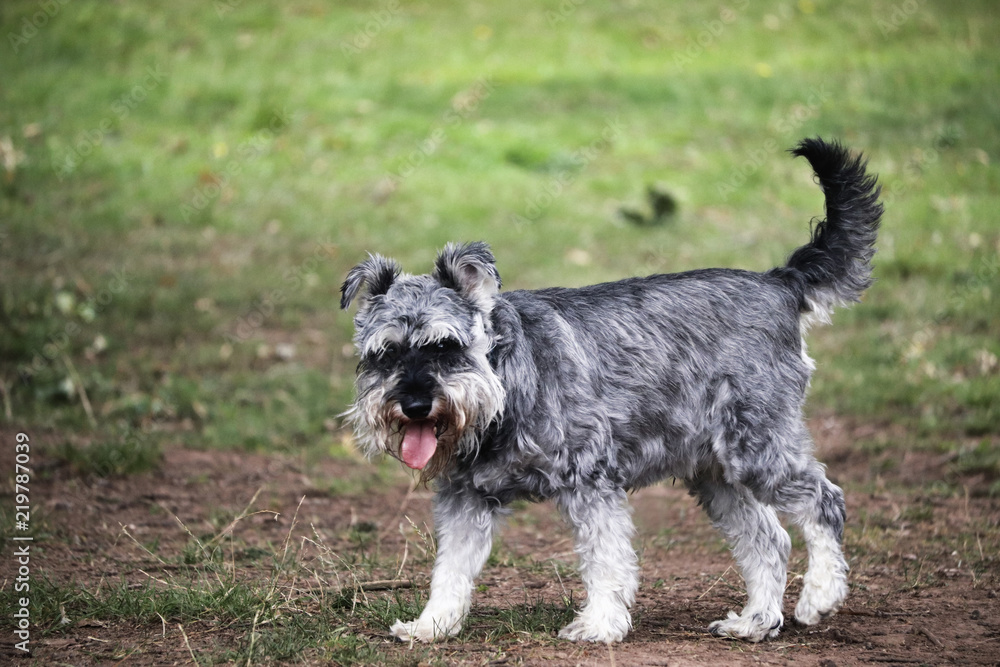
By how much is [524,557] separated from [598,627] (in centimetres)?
189

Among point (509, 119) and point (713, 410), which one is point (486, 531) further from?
point (509, 119)

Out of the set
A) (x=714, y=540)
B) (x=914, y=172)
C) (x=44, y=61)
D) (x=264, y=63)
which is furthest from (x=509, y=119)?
(x=714, y=540)

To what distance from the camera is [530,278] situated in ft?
40.0

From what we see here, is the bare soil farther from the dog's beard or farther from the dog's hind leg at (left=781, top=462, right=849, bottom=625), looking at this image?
the dog's beard

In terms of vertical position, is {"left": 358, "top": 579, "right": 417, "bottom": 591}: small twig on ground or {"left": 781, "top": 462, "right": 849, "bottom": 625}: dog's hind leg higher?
{"left": 781, "top": 462, "right": 849, "bottom": 625}: dog's hind leg

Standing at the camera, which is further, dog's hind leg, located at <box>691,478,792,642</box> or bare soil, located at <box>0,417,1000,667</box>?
dog's hind leg, located at <box>691,478,792,642</box>

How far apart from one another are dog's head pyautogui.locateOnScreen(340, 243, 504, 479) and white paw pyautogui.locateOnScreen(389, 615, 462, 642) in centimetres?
72

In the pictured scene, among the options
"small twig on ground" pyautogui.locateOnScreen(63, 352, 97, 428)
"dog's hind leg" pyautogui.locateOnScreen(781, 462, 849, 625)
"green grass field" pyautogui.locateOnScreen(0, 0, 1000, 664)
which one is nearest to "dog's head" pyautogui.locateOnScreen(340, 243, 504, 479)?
"dog's hind leg" pyautogui.locateOnScreen(781, 462, 849, 625)

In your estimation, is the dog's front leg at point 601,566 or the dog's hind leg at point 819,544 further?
the dog's hind leg at point 819,544

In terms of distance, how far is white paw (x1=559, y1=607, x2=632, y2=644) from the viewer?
491 centimetres

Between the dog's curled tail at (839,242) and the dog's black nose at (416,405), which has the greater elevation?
the dog's curled tail at (839,242)

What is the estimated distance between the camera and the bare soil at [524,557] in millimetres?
4891

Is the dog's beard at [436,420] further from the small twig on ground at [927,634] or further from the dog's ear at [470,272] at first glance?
the small twig on ground at [927,634]

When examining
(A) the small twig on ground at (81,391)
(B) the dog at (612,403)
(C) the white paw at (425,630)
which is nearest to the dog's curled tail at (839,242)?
(B) the dog at (612,403)
